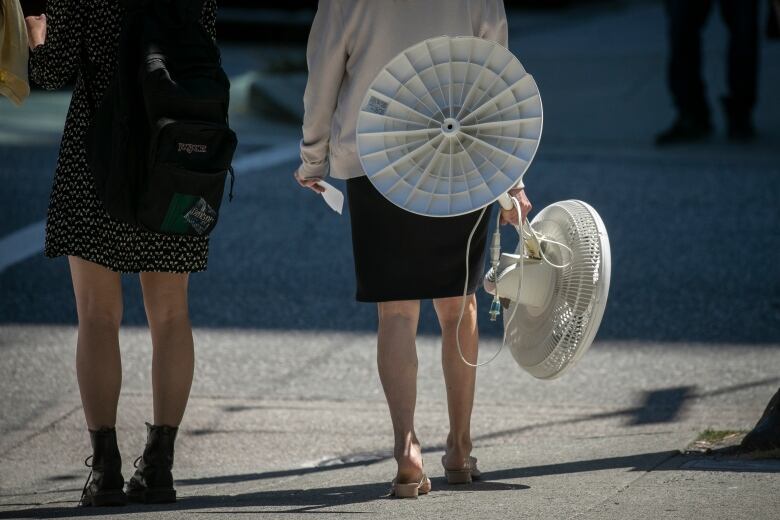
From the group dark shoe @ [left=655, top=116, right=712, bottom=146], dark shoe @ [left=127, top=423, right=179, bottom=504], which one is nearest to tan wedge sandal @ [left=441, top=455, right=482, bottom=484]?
dark shoe @ [left=127, top=423, right=179, bottom=504]

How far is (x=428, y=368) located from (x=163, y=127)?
271 cm

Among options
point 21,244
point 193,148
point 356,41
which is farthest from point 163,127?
point 21,244

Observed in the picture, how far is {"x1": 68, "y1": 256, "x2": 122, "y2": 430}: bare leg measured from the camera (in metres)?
4.32

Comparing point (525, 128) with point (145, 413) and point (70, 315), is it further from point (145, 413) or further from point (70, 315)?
point (70, 315)

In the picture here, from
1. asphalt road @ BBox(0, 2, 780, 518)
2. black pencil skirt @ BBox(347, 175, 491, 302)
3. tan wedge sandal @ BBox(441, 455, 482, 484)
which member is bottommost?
asphalt road @ BBox(0, 2, 780, 518)

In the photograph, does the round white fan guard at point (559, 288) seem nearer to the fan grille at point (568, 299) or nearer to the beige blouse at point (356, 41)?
the fan grille at point (568, 299)

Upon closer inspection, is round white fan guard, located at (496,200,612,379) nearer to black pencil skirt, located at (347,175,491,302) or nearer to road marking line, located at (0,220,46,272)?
black pencil skirt, located at (347,175,491,302)

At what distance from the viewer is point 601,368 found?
6.40m

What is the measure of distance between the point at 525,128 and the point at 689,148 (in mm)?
7095

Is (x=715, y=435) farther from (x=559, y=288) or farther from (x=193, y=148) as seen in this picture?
(x=193, y=148)

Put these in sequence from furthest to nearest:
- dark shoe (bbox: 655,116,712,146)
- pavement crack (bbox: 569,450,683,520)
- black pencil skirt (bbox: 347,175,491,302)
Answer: dark shoe (bbox: 655,116,712,146), black pencil skirt (bbox: 347,175,491,302), pavement crack (bbox: 569,450,683,520)

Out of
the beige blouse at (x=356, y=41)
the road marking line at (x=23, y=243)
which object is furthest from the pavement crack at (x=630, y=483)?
the road marking line at (x=23, y=243)

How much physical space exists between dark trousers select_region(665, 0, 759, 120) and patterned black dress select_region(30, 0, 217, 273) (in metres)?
7.20

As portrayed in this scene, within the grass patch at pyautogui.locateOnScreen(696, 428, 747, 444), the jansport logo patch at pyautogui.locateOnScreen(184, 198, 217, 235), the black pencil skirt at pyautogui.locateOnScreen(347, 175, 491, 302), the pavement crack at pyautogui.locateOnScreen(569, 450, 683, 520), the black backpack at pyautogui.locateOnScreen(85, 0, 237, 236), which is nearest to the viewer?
the pavement crack at pyautogui.locateOnScreen(569, 450, 683, 520)
